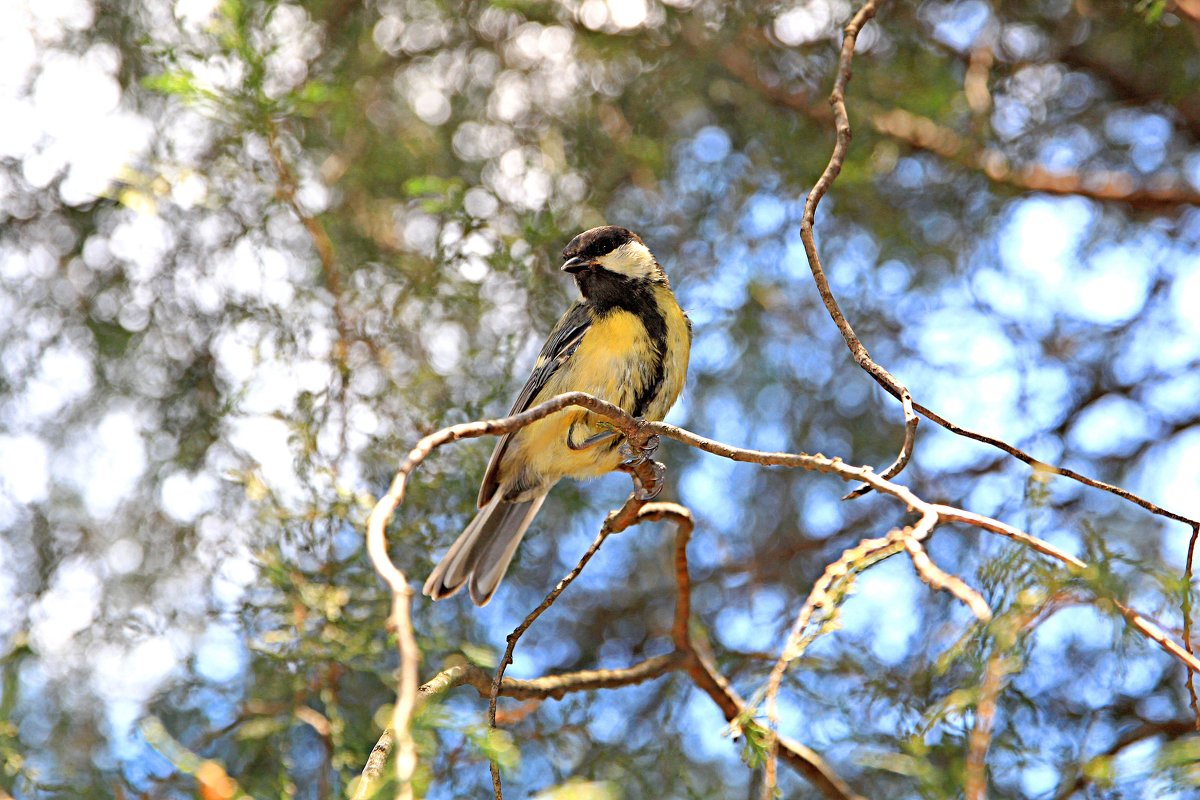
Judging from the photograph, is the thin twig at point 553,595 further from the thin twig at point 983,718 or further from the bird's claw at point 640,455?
the thin twig at point 983,718

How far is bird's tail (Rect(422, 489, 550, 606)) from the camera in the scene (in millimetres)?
3449

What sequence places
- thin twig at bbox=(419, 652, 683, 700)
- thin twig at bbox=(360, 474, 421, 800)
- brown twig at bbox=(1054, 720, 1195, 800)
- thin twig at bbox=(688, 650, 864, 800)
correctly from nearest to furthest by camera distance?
thin twig at bbox=(360, 474, 421, 800) < thin twig at bbox=(419, 652, 683, 700) < thin twig at bbox=(688, 650, 864, 800) < brown twig at bbox=(1054, 720, 1195, 800)

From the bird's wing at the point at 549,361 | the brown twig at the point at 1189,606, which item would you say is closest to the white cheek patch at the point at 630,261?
the bird's wing at the point at 549,361

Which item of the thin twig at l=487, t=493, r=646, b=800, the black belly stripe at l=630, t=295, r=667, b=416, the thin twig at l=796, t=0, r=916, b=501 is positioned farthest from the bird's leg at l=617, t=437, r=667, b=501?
the thin twig at l=796, t=0, r=916, b=501

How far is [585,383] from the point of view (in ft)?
10.9

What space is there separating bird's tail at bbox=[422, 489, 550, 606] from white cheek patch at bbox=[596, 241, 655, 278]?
0.82 m

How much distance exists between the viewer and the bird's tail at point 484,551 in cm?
345

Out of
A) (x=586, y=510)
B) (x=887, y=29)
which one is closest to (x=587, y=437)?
(x=586, y=510)

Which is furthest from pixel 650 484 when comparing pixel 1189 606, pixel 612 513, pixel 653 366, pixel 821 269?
pixel 1189 606

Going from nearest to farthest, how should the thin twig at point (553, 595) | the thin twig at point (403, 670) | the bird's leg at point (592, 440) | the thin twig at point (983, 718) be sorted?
the thin twig at point (403, 670), the thin twig at point (983, 718), the thin twig at point (553, 595), the bird's leg at point (592, 440)

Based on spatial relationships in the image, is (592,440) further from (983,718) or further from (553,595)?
(983,718)

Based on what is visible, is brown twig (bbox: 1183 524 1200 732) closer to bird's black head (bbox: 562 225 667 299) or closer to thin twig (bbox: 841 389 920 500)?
thin twig (bbox: 841 389 920 500)

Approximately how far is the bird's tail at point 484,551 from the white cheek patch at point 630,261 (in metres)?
0.82

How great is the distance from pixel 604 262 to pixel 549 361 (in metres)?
0.38
